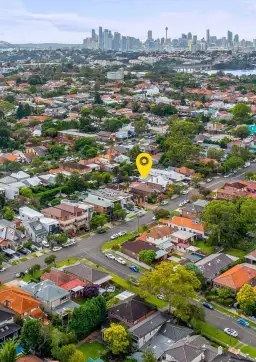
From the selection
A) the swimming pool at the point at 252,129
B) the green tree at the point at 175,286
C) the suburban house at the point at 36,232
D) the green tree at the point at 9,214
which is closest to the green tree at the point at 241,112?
the swimming pool at the point at 252,129

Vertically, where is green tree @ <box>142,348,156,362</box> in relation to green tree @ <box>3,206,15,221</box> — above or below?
below

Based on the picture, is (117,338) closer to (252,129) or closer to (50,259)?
(50,259)

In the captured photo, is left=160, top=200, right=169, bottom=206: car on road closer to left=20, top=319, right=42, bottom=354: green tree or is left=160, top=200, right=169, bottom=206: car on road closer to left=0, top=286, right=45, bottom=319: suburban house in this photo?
left=0, top=286, right=45, bottom=319: suburban house

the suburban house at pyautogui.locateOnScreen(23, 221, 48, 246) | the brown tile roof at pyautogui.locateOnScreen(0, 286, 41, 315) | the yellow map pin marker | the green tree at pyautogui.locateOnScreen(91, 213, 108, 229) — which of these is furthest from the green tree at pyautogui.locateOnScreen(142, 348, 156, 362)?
the yellow map pin marker

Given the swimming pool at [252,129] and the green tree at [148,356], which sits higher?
the swimming pool at [252,129]

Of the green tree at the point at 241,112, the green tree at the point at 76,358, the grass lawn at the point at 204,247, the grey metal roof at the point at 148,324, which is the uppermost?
the green tree at the point at 241,112

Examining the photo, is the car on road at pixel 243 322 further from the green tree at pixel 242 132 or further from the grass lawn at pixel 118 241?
the green tree at pixel 242 132

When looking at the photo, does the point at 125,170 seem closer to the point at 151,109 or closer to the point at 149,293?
the point at 149,293
